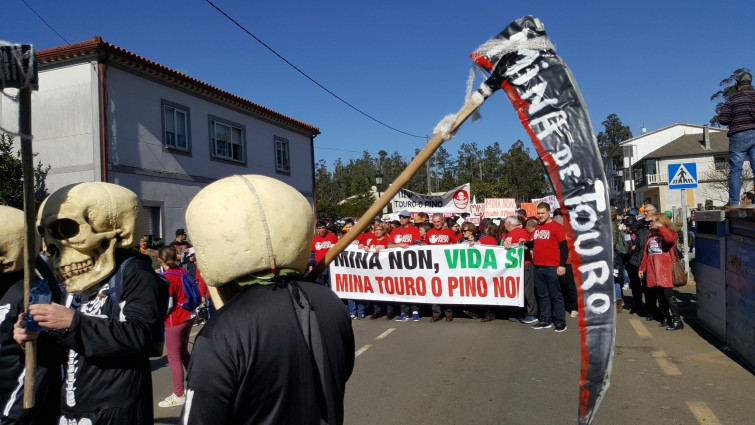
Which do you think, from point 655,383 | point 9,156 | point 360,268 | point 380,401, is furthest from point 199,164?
point 655,383

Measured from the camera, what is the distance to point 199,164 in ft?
59.9

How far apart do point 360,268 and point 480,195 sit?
163ft

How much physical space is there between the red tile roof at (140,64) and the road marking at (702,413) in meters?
13.2

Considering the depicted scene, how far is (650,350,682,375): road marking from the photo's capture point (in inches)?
229

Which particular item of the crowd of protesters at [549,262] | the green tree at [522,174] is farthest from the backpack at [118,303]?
the green tree at [522,174]

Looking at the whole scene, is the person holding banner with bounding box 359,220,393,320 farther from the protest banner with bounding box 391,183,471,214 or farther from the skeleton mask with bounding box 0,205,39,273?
the skeleton mask with bounding box 0,205,39,273

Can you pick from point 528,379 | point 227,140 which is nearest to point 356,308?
point 528,379

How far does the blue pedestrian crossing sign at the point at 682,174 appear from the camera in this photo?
11156 mm

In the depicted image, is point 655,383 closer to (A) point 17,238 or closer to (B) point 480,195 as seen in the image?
(A) point 17,238

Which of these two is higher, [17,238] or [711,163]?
[711,163]

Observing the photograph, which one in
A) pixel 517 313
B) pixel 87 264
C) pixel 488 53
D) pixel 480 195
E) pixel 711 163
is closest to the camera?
pixel 488 53

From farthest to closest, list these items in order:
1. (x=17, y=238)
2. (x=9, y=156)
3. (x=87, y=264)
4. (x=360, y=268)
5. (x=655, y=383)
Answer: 1. (x=9, y=156)
2. (x=360, y=268)
3. (x=655, y=383)
4. (x=17, y=238)
5. (x=87, y=264)

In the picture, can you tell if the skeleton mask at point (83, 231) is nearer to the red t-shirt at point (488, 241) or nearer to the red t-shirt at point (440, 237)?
the red t-shirt at point (488, 241)

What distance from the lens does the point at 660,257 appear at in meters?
7.84
